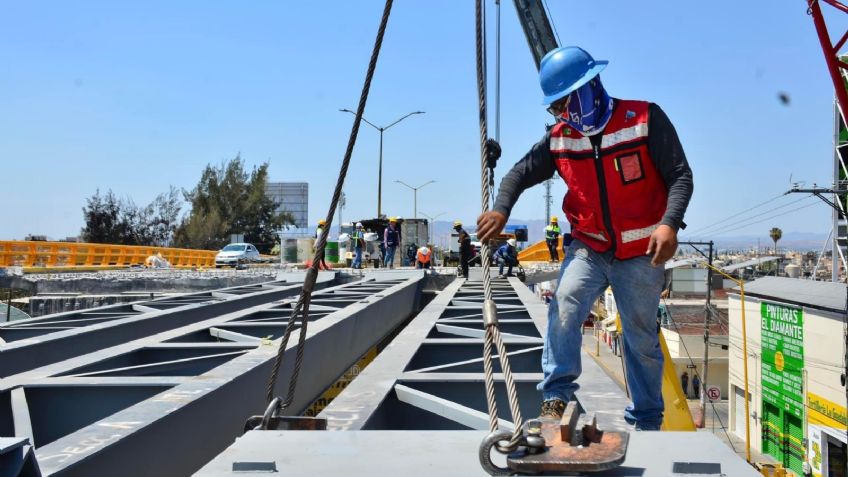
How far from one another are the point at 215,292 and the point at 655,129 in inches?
412

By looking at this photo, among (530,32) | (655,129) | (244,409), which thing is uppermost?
(530,32)

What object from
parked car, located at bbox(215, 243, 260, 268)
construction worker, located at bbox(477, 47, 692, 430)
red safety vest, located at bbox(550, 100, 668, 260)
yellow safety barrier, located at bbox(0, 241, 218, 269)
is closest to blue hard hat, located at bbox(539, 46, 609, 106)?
construction worker, located at bbox(477, 47, 692, 430)

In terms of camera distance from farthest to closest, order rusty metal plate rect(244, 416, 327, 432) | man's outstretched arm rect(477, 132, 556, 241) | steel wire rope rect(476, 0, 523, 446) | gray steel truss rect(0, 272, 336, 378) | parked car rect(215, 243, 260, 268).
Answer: parked car rect(215, 243, 260, 268), gray steel truss rect(0, 272, 336, 378), man's outstretched arm rect(477, 132, 556, 241), rusty metal plate rect(244, 416, 327, 432), steel wire rope rect(476, 0, 523, 446)

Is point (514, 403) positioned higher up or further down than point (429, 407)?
higher up

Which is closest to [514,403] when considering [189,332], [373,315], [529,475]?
[529,475]

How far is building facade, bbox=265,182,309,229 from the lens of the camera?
78.2 m

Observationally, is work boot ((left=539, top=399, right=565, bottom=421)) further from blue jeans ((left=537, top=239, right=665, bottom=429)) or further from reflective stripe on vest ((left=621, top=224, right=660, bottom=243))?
reflective stripe on vest ((left=621, top=224, right=660, bottom=243))

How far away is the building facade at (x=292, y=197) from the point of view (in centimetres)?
7819

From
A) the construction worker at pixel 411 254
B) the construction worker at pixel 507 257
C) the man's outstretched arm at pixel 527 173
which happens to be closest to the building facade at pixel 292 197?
the construction worker at pixel 411 254

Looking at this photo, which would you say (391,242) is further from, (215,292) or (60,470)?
(60,470)

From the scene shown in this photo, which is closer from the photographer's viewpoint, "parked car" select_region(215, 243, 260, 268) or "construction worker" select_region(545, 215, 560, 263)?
"construction worker" select_region(545, 215, 560, 263)

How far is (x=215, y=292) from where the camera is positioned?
13.0 m

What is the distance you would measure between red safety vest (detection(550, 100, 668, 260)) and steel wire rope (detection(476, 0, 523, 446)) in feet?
2.11

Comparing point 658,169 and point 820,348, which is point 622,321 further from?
point 820,348
